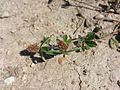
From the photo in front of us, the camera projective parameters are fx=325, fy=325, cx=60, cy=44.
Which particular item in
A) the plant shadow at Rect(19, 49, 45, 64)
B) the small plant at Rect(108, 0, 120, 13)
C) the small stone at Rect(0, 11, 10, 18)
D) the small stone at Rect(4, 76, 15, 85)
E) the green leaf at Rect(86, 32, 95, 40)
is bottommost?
the small stone at Rect(4, 76, 15, 85)

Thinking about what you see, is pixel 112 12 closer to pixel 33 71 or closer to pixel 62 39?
pixel 62 39

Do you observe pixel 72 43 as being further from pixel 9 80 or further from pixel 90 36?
pixel 9 80

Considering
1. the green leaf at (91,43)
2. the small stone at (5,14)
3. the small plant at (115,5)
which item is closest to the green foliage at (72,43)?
the green leaf at (91,43)

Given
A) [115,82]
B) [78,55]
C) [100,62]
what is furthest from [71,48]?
[115,82]

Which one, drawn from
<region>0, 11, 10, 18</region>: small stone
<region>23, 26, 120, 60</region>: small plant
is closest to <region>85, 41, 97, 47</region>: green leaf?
<region>23, 26, 120, 60</region>: small plant

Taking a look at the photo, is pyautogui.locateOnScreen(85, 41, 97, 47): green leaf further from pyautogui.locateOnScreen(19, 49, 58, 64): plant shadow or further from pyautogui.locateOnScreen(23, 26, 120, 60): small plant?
pyautogui.locateOnScreen(19, 49, 58, 64): plant shadow

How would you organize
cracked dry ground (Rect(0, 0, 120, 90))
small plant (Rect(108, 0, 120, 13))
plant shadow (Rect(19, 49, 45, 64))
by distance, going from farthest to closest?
small plant (Rect(108, 0, 120, 13)) < plant shadow (Rect(19, 49, 45, 64)) < cracked dry ground (Rect(0, 0, 120, 90))

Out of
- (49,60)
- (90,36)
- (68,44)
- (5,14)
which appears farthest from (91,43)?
(5,14)

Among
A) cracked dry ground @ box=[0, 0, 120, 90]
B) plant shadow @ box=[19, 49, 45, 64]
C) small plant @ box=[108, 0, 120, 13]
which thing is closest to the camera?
cracked dry ground @ box=[0, 0, 120, 90]

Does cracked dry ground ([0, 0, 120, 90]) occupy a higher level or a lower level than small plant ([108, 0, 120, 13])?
lower
